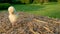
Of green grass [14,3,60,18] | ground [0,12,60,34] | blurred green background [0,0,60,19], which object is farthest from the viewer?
green grass [14,3,60,18]

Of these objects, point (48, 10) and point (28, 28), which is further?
point (48, 10)

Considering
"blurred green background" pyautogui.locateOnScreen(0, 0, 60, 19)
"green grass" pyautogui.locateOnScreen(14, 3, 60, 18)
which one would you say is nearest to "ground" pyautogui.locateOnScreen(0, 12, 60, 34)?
"blurred green background" pyautogui.locateOnScreen(0, 0, 60, 19)

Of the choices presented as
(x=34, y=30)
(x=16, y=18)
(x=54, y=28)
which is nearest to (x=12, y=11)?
(x=16, y=18)

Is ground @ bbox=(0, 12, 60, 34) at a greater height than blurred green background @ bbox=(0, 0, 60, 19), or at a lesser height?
greater

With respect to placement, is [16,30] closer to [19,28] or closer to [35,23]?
[19,28]

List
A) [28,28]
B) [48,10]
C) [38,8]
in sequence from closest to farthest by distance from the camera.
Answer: [28,28] < [48,10] < [38,8]

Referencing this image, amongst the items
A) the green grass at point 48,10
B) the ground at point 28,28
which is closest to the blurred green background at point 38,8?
the green grass at point 48,10

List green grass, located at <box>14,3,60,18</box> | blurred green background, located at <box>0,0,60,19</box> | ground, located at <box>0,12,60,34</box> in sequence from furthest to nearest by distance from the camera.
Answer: green grass, located at <box>14,3,60,18</box> < blurred green background, located at <box>0,0,60,19</box> < ground, located at <box>0,12,60,34</box>

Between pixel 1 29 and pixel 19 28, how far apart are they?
31 centimetres

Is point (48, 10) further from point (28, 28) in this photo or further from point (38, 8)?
point (28, 28)

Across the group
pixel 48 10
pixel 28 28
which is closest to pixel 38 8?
pixel 48 10

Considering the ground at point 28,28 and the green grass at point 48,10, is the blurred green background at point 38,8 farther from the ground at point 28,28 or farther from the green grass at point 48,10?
the ground at point 28,28

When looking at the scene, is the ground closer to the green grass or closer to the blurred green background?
the blurred green background

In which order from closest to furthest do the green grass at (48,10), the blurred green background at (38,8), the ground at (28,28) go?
the ground at (28,28) < the blurred green background at (38,8) < the green grass at (48,10)
